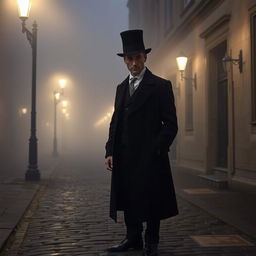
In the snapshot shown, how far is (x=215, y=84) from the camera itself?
14.7m

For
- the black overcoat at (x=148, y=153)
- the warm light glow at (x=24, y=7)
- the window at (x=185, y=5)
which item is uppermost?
the window at (x=185, y=5)

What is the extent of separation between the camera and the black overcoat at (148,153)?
4.75 m

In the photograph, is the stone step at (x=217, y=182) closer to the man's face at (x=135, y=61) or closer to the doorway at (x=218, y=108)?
the doorway at (x=218, y=108)

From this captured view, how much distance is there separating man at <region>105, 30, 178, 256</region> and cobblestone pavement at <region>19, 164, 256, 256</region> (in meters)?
0.56

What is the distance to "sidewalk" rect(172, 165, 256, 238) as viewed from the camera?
23.4 ft

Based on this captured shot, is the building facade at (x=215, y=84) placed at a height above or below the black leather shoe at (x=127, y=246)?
above

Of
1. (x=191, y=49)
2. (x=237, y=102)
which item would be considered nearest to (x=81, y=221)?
(x=237, y=102)

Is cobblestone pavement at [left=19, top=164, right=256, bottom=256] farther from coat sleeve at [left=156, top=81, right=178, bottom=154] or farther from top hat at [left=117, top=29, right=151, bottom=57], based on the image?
top hat at [left=117, top=29, right=151, bottom=57]

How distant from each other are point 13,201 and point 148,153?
509cm

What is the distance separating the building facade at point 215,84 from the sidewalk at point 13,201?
4.48 meters

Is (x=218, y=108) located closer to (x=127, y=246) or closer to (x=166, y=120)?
(x=127, y=246)

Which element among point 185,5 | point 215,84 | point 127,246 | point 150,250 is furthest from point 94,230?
point 185,5

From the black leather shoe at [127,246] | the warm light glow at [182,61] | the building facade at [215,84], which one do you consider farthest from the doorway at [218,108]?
the black leather shoe at [127,246]

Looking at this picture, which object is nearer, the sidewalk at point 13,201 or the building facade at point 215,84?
the sidewalk at point 13,201
